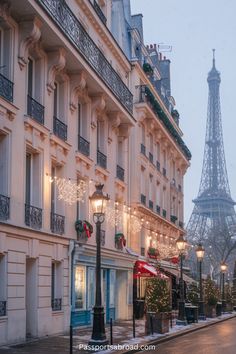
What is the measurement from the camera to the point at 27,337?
20.7 metres

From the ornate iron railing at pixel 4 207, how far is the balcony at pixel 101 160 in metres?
10.0

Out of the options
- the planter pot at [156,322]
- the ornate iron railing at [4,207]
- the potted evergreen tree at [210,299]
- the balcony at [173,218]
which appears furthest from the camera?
the balcony at [173,218]

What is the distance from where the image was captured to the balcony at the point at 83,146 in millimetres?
26305

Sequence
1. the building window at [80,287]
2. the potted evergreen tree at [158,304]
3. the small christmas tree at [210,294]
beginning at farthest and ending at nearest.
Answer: the small christmas tree at [210,294], the building window at [80,287], the potted evergreen tree at [158,304]

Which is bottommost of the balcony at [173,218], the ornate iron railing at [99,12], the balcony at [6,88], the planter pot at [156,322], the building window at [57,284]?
the planter pot at [156,322]

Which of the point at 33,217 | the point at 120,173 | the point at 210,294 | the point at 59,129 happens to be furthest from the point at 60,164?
the point at 210,294

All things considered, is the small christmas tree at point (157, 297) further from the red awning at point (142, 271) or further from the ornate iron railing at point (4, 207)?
the red awning at point (142, 271)

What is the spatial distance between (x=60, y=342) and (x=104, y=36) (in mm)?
15369

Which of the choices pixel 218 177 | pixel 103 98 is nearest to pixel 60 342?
pixel 103 98

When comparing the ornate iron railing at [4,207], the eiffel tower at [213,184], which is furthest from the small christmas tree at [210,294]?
the eiffel tower at [213,184]

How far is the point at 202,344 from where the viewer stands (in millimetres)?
21047

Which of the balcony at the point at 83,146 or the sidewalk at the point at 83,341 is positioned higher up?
the balcony at the point at 83,146

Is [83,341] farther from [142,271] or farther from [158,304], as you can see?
[142,271]

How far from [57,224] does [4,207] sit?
4586 millimetres
